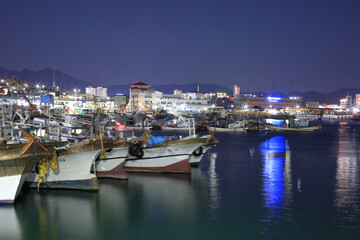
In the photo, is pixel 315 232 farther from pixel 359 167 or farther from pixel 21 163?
pixel 359 167

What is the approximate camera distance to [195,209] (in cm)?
1480

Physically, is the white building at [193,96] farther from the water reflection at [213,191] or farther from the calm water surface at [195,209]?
the calm water surface at [195,209]

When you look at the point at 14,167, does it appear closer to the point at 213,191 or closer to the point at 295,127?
the point at 213,191

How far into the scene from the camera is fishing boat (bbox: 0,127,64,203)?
526 inches

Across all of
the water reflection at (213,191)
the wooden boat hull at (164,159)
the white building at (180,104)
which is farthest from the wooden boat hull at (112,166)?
the white building at (180,104)

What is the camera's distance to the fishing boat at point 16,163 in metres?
13.4

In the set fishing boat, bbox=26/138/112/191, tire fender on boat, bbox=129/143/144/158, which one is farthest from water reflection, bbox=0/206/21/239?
tire fender on boat, bbox=129/143/144/158

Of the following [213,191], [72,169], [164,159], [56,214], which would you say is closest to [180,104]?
[164,159]

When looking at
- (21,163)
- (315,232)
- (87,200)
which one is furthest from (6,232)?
(315,232)

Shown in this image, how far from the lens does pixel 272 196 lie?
17.2 metres

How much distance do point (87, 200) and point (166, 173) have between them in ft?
21.5

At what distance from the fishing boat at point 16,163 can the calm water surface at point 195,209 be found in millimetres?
631

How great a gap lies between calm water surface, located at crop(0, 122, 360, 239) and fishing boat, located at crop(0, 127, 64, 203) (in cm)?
63

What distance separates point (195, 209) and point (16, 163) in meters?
6.87
